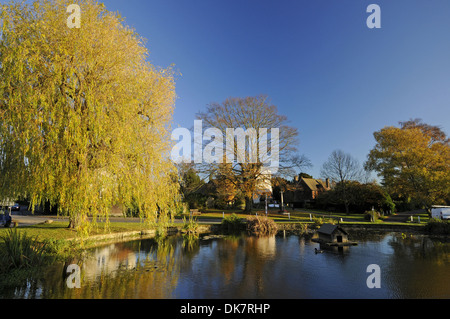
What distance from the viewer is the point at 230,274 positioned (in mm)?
9414

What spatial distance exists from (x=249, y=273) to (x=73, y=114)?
9.53 metres

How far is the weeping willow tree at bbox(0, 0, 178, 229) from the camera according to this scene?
10367 mm

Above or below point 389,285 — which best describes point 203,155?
above

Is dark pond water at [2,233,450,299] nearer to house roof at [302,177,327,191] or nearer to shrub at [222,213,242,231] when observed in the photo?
shrub at [222,213,242,231]

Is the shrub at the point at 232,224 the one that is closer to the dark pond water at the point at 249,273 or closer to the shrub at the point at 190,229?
the shrub at the point at 190,229

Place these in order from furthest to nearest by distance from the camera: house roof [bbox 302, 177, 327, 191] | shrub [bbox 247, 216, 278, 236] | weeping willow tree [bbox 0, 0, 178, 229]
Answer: house roof [bbox 302, 177, 327, 191] < shrub [bbox 247, 216, 278, 236] < weeping willow tree [bbox 0, 0, 178, 229]

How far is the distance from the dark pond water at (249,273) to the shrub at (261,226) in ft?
22.6

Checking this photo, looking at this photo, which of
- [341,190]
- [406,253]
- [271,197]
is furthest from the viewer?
[271,197]

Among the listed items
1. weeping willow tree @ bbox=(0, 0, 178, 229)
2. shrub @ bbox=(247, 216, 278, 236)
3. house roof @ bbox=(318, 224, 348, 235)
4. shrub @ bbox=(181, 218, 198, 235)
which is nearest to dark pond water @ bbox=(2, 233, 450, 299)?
house roof @ bbox=(318, 224, 348, 235)

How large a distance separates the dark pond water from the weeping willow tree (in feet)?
8.27

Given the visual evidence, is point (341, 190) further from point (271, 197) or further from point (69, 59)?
point (69, 59)

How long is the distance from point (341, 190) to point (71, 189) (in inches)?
1563

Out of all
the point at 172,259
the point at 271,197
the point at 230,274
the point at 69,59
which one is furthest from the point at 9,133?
the point at 271,197

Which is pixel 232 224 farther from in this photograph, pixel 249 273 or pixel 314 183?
pixel 314 183
